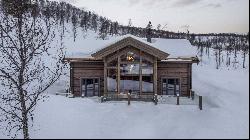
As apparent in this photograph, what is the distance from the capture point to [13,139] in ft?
62.3

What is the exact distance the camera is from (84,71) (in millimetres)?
30125

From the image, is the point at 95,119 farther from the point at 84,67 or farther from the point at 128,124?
the point at 84,67

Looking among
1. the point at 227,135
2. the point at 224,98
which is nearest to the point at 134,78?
the point at 224,98

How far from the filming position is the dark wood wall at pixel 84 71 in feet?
98.4

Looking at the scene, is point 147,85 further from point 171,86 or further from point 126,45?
point 126,45

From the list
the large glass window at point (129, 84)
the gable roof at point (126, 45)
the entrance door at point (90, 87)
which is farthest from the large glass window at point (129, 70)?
the gable roof at point (126, 45)

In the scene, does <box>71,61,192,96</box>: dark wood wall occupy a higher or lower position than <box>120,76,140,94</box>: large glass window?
higher

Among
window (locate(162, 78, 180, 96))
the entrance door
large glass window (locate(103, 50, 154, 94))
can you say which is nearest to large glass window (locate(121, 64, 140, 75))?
large glass window (locate(103, 50, 154, 94))

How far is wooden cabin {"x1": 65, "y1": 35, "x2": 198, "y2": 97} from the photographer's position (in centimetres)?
2828

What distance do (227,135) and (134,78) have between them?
15.2m

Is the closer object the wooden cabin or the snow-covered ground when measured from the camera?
the snow-covered ground

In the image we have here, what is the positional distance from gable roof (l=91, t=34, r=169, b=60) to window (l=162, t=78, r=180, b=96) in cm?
363

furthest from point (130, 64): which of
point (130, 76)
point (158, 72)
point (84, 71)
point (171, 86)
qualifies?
point (130, 76)

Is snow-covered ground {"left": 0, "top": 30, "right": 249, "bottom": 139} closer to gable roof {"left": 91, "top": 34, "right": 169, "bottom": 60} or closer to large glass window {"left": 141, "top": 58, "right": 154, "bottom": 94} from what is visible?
gable roof {"left": 91, "top": 34, "right": 169, "bottom": 60}
